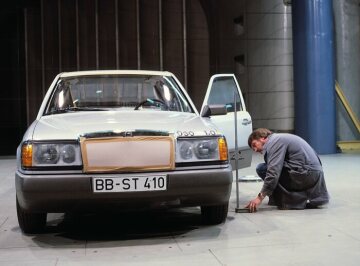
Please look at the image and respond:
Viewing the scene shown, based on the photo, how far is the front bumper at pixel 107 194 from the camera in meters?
3.70

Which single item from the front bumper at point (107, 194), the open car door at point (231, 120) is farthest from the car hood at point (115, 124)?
the open car door at point (231, 120)

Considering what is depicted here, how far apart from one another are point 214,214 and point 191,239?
0.51 m

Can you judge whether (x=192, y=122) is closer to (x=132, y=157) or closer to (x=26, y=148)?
(x=132, y=157)

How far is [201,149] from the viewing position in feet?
12.9

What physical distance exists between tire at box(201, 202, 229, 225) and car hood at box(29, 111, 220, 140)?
72cm

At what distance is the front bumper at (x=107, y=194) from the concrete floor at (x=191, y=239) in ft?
1.02

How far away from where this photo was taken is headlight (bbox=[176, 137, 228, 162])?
3873 mm

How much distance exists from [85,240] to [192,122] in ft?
4.12

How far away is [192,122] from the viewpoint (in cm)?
425

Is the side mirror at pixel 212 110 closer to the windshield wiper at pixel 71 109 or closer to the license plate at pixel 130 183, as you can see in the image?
the windshield wiper at pixel 71 109

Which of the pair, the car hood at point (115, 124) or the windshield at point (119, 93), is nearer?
the car hood at point (115, 124)

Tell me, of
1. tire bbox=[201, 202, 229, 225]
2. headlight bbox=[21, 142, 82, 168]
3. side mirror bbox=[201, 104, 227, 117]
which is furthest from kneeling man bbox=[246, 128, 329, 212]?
headlight bbox=[21, 142, 82, 168]

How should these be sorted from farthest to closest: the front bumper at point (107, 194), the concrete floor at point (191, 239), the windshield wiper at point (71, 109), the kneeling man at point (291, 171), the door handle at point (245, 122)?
1. the door handle at point (245, 122)
2. the kneeling man at point (291, 171)
3. the windshield wiper at point (71, 109)
4. the front bumper at point (107, 194)
5. the concrete floor at point (191, 239)

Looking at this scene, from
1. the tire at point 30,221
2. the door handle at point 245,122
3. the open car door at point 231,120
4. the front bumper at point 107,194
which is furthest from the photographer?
the door handle at point 245,122
